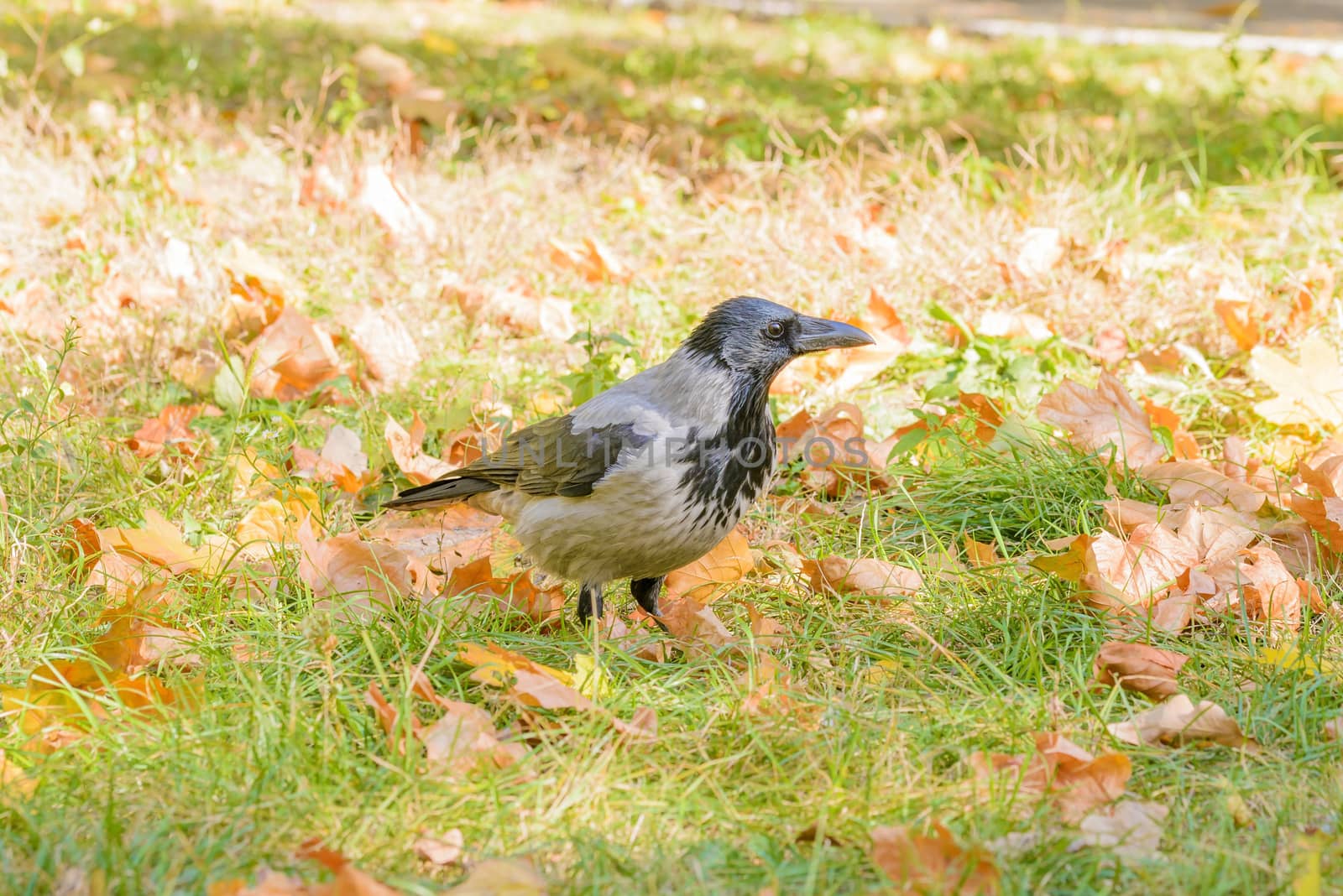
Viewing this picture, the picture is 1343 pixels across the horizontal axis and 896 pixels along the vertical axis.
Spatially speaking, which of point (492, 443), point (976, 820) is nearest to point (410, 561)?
point (492, 443)

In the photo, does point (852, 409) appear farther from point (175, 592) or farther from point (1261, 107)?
point (1261, 107)

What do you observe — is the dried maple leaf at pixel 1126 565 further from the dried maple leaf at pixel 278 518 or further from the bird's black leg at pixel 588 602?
the dried maple leaf at pixel 278 518

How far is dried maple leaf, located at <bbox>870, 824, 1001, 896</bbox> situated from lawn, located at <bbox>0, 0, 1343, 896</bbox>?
0.01 metres

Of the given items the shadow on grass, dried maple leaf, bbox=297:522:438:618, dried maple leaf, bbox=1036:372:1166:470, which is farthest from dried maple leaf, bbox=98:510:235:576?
the shadow on grass

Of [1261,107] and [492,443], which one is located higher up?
[1261,107]

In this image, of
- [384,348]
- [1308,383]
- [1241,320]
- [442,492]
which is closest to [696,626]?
[442,492]

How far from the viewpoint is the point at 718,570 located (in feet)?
12.0

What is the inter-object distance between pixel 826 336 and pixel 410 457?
1.40 m

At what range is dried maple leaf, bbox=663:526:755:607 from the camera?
3.58 m

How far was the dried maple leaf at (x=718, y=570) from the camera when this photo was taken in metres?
3.58

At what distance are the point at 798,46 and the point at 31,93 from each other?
5.03 m

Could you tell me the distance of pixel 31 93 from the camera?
6047 mm

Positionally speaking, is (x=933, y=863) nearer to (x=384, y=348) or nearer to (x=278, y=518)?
(x=278, y=518)

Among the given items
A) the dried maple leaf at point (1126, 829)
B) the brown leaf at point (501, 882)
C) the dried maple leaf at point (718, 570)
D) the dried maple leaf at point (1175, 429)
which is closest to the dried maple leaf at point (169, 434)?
the dried maple leaf at point (718, 570)
